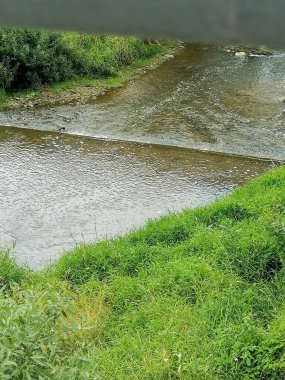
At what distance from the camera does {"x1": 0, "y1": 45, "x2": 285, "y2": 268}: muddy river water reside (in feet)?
20.7

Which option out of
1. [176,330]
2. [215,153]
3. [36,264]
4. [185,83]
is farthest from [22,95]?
[176,330]

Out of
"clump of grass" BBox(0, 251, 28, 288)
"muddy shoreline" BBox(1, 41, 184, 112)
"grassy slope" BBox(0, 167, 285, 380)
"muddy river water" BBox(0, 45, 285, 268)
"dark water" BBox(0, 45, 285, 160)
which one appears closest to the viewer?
"grassy slope" BBox(0, 167, 285, 380)

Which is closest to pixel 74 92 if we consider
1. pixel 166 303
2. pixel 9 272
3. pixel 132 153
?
pixel 132 153

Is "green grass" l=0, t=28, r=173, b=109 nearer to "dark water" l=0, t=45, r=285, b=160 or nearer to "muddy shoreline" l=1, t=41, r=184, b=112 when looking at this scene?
"muddy shoreline" l=1, t=41, r=184, b=112

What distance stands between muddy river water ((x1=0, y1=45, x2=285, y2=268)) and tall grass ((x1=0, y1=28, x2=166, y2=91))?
2.96ft

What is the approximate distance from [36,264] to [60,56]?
6.32 metres

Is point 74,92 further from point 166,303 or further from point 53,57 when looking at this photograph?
point 166,303

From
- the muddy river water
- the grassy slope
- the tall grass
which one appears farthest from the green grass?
the grassy slope

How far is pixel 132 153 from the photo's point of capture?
26.8 feet

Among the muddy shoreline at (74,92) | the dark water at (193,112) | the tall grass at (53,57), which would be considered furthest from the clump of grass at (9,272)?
the tall grass at (53,57)

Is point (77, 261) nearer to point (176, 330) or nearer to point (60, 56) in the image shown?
point (176, 330)

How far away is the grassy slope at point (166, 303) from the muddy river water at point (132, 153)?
2.92ft

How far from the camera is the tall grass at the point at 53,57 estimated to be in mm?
10078

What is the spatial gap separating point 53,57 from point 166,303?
25.0ft
